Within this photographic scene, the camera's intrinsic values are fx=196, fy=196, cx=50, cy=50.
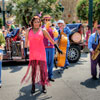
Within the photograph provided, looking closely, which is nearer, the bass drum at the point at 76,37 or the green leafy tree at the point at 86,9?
the bass drum at the point at 76,37

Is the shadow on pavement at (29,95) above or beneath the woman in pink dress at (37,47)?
beneath

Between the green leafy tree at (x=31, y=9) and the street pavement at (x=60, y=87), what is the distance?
12063mm

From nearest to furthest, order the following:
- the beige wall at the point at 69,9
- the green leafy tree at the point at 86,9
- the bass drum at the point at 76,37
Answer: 1. the bass drum at the point at 76,37
2. the green leafy tree at the point at 86,9
3. the beige wall at the point at 69,9

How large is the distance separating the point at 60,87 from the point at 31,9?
14084mm

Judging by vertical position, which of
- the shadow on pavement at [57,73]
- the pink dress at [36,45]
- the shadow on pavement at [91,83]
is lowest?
the shadow on pavement at [91,83]

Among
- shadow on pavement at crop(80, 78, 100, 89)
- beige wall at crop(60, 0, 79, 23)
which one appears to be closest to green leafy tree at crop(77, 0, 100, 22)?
beige wall at crop(60, 0, 79, 23)

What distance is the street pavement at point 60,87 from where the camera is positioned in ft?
14.2

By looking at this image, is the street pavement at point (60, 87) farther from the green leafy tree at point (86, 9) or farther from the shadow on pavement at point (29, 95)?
the green leafy tree at point (86, 9)

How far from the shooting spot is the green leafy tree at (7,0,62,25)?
706 inches

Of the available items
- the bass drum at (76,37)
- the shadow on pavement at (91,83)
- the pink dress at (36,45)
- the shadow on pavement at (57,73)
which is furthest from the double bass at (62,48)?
the pink dress at (36,45)

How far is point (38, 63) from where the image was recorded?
14.5ft

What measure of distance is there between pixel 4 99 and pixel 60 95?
123cm

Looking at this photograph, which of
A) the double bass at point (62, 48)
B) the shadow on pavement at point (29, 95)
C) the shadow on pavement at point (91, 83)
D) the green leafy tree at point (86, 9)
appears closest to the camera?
the shadow on pavement at point (29, 95)

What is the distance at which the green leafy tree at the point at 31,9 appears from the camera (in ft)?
58.9
